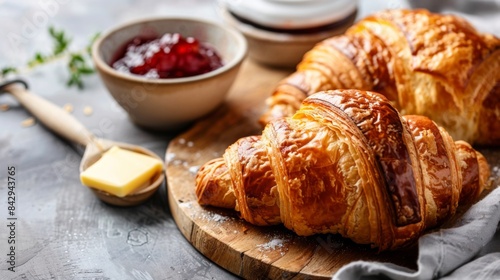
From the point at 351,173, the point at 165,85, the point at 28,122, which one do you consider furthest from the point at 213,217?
the point at 28,122

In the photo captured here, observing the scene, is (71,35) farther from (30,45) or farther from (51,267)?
(51,267)

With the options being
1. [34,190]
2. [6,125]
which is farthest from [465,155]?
[6,125]

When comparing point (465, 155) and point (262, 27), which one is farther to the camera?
point (262, 27)

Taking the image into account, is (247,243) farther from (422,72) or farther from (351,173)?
(422,72)

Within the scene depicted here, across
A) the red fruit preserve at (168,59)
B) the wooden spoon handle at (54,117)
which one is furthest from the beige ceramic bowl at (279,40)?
the wooden spoon handle at (54,117)

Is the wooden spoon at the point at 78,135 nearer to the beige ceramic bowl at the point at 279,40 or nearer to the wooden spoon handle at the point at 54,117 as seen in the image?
the wooden spoon handle at the point at 54,117

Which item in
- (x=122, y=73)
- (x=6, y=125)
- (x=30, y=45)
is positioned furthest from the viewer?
(x=30, y=45)

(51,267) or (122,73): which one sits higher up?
(122,73)
